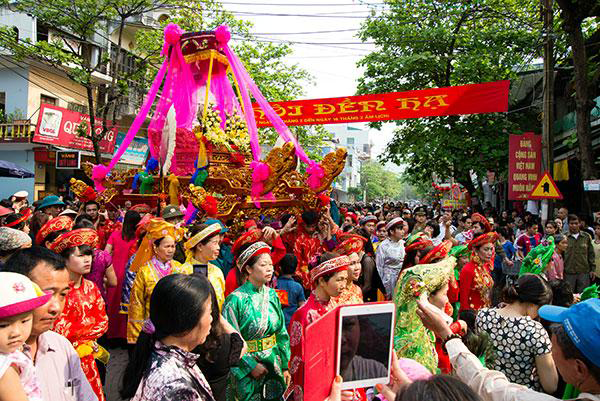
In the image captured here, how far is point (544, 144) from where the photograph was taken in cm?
1114

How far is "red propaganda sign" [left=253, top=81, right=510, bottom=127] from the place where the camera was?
36.3 ft

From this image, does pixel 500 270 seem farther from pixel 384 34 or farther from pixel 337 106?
pixel 384 34

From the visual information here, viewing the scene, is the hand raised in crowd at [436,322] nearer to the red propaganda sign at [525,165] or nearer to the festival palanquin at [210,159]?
the festival palanquin at [210,159]

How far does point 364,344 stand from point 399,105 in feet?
35.1

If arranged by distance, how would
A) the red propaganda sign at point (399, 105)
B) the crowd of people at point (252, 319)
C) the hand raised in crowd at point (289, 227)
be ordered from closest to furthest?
the crowd of people at point (252, 319), the hand raised in crowd at point (289, 227), the red propaganda sign at point (399, 105)

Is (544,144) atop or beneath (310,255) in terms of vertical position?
atop

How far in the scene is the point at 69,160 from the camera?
1619 cm

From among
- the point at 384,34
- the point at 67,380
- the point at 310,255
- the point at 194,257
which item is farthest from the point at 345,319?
the point at 384,34

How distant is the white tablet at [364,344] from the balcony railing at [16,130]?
1884 centimetres

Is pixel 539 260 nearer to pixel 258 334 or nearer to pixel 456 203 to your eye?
pixel 258 334

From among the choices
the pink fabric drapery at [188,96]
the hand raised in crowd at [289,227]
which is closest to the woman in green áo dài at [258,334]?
the hand raised in crowd at [289,227]

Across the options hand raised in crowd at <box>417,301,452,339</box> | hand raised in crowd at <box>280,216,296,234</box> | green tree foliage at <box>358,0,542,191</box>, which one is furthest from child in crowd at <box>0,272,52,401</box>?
green tree foliage at <box>358,0,542,191</box>

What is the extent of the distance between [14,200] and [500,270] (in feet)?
30.9

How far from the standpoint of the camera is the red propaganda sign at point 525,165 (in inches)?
461
